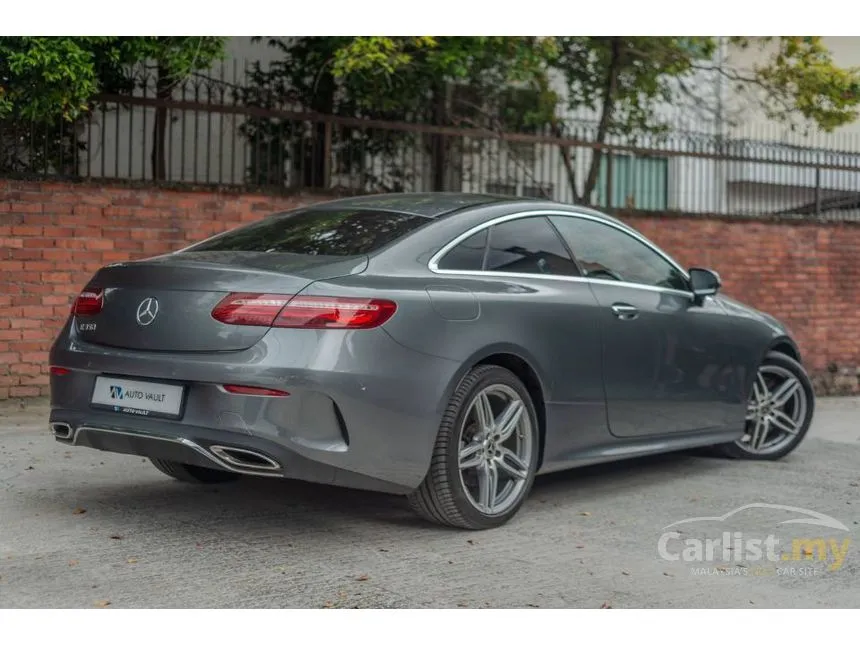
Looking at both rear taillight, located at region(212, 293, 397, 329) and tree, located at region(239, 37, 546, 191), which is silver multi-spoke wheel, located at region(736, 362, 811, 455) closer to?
rear taillight, located at region(212, 293, 397, 329)

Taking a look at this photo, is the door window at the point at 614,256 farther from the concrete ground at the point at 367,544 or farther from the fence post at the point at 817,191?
the fence post at the point at 817,191

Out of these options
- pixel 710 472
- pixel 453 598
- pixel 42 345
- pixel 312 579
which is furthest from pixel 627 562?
pixel 42 345

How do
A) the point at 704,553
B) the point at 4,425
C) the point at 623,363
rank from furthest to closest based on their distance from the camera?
the point at 4,425
the point at 623,363
the point at 704,553

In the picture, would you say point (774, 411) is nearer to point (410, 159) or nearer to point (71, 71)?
point (410, 159)

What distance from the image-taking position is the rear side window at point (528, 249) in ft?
19.9

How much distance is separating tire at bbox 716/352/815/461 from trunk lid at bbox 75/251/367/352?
3641mm

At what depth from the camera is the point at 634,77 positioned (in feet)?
47.9

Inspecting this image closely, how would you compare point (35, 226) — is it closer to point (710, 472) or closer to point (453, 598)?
point (710, 472)

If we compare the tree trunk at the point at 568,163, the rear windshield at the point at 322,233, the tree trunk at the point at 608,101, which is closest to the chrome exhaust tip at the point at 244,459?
the rear windshield at the point at 322,233

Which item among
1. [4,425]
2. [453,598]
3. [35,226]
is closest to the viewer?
[453,598]

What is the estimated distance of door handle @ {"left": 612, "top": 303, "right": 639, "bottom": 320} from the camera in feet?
21.6

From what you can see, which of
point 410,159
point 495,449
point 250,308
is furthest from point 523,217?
point 410,159

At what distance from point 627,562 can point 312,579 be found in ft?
4.48

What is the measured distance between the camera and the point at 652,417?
6816 millimetres
